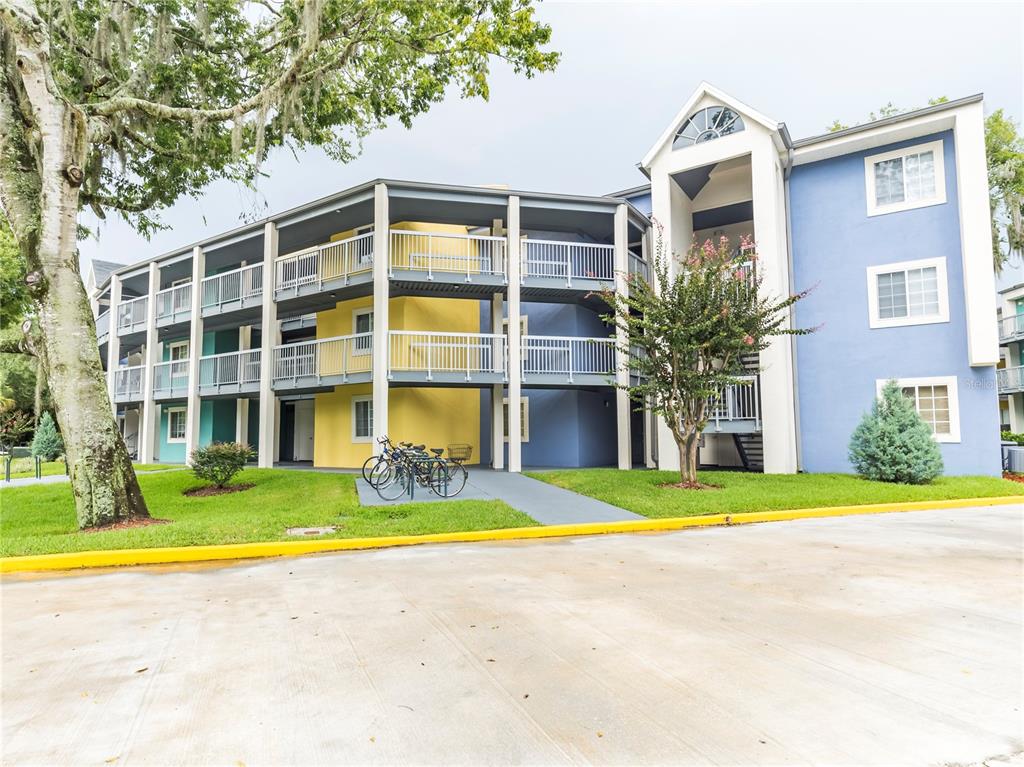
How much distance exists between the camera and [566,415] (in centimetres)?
1817

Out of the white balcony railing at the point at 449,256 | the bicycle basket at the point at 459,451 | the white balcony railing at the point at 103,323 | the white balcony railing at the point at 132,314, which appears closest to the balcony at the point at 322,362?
the white balcony railing at the point at 449,256

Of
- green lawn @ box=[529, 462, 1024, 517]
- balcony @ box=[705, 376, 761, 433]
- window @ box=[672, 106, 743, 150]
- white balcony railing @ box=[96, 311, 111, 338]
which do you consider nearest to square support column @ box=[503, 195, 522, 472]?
green lawn @ box=[529, 462, 1024, 517]

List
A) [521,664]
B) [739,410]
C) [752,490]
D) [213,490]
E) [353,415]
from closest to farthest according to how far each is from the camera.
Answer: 1. [521,664]
2. [752,490]
3. [213,490]
4. [739,410]
5. [353,415]

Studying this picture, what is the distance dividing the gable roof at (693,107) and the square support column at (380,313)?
7788 mm

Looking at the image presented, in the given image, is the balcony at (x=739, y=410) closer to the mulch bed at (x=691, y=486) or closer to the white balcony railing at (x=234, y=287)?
the mulch bed at (x=691, y=486)

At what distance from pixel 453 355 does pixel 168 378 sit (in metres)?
12.8

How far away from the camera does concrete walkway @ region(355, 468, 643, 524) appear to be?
10023 millimetres

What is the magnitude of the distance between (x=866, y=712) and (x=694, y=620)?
1.63m

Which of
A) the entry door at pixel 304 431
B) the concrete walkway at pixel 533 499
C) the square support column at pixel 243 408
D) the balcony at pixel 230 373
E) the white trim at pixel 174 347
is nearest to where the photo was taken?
the concrete walkway at pixel 533 499

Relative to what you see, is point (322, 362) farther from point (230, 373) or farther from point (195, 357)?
point (195, 357)

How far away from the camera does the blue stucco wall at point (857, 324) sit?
14.5 m

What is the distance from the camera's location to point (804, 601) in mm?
5203

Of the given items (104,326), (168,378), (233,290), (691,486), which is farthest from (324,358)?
(104,326)

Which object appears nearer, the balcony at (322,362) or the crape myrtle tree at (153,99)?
the crape myrtle tree at (153,99)
